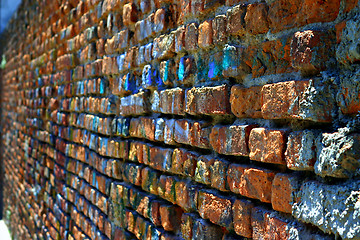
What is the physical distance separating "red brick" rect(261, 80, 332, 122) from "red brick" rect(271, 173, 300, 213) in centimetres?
14

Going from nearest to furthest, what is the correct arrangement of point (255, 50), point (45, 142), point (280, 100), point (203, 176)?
point (280, 100) < point (255, 50) < point (203, 176) < point (45, 142)

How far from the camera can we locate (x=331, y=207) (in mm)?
750

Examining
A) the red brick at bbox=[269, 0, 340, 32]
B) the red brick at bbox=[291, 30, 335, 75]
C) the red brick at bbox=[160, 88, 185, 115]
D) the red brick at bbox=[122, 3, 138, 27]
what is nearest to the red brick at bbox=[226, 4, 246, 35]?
the red brick at bbox=[269, 0, 340, 32]

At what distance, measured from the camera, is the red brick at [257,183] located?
92 cm

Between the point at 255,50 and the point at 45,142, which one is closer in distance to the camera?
the point at 255,50

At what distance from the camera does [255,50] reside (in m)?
0.98

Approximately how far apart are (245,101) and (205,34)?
0.96 ft

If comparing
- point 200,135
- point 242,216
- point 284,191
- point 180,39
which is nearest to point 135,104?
point 180,39

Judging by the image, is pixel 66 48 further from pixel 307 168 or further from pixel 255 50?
pixel 307 168

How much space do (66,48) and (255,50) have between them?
78.1 inches

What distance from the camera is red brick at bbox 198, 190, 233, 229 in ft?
3.46

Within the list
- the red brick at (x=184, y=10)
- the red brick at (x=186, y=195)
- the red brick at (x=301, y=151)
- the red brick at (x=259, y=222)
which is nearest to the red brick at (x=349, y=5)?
the red brick at (x=301, y=151)

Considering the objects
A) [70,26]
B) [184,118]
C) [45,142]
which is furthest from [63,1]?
[184,118]

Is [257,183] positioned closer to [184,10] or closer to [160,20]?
[184,10]
